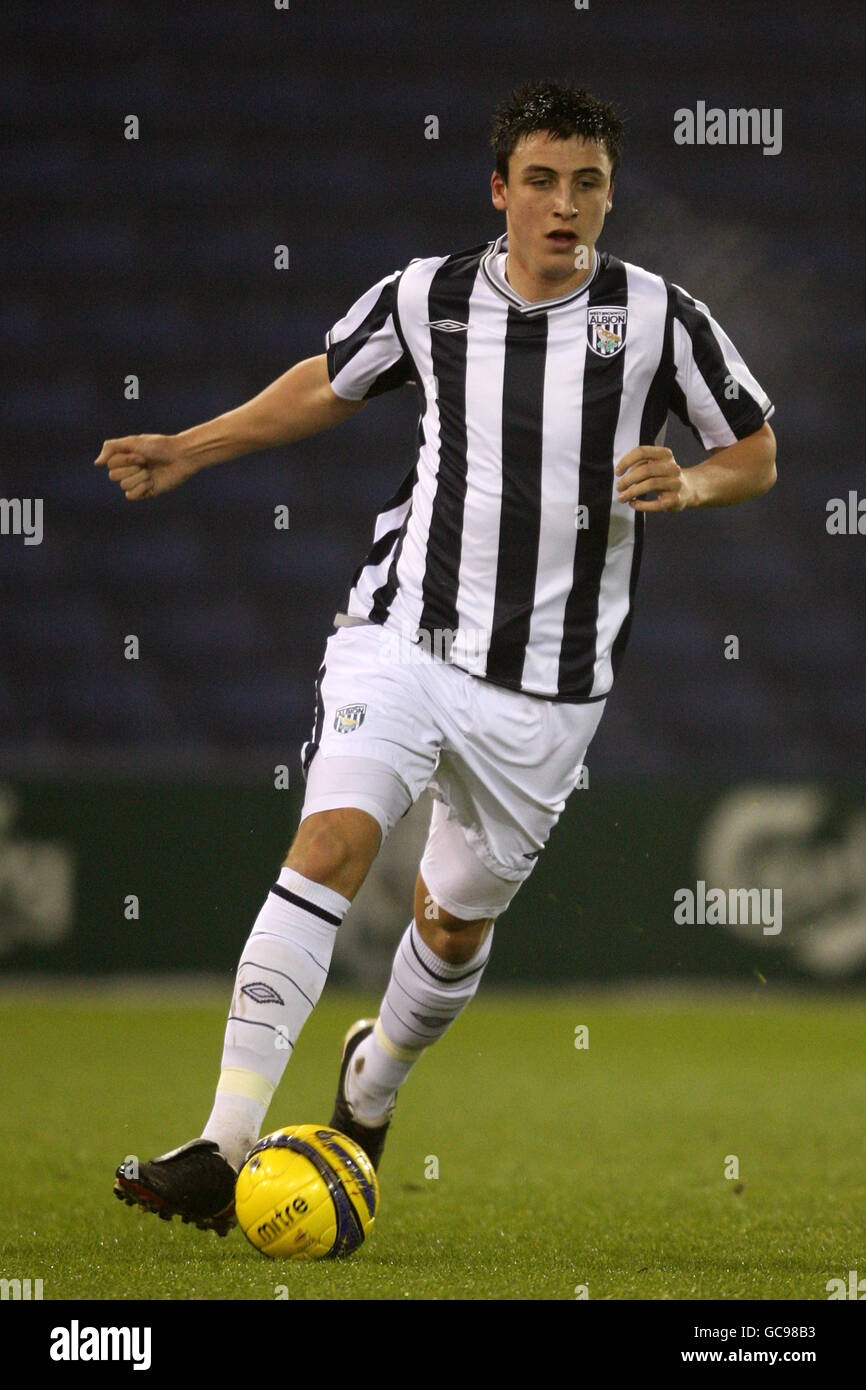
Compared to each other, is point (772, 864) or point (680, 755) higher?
point (680, 755)

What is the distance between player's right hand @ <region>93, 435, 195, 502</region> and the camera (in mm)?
3312

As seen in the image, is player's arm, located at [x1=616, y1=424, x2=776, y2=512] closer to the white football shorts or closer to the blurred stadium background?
the white football shorts

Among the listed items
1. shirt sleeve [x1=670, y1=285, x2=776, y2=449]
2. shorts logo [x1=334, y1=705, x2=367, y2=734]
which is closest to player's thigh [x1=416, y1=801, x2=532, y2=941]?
shorts logo [x1=334, y1=705, x2=367, y2=734]

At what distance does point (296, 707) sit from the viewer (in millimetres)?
9344

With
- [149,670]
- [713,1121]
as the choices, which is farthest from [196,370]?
[713,1121]

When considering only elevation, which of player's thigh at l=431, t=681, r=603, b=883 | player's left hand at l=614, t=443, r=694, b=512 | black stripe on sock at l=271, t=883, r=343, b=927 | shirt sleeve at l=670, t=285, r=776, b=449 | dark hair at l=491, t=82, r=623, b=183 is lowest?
black stripe on sock at l=271, t=883, r=343, b=927

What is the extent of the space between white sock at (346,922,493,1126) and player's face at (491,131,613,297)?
4.31ft

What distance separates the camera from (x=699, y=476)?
314cm

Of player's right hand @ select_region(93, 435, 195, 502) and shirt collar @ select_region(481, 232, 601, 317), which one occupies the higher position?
shirt collar @ select_region(481, 232, 601, 317)

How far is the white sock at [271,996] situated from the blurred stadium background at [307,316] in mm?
5810

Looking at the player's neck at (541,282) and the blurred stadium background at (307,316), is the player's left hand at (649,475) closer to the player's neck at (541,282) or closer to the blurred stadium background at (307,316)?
the player's neck at (541,282)
